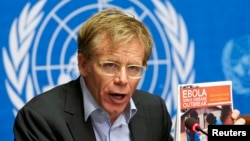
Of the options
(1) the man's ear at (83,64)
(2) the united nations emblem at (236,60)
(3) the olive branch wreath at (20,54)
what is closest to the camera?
(1) the man's ear at (83,64)

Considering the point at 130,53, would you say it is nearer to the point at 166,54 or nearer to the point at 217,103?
the point at 217,103

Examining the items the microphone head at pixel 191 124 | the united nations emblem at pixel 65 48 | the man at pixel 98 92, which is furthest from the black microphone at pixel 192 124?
the united nations emblem at pixel 65 48

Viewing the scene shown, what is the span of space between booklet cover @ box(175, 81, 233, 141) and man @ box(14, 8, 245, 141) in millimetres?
167

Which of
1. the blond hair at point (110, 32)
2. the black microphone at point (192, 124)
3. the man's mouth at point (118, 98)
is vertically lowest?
the black microphone at point (192, 124)

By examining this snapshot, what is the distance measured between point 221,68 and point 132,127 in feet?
3.33

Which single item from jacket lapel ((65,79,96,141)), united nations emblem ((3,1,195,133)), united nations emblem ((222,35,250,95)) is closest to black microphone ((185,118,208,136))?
jacket lapel ((65,79,96,141))

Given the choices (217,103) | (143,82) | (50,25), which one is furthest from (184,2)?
(217,103)

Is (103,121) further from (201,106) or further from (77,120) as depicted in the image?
(201,106)

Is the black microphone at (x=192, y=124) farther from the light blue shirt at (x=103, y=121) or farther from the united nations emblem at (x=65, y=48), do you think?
the united nations emblem at (x=65, y=48)

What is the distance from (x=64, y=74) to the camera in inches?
92.9

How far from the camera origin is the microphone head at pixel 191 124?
5.11 ft

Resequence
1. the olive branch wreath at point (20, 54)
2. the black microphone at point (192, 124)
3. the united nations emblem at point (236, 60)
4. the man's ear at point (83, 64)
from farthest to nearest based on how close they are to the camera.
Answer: the united nations emblem at point (236, 60), the olive branch wreath at point (20, 54), the man's ear at point (83, 64), the black microphone at point (192, 124)

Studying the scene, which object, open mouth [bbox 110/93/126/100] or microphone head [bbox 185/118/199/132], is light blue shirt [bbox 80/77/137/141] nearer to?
open mouth [bbox 110/93/126/100]

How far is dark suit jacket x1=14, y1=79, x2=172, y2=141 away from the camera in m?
1.58
